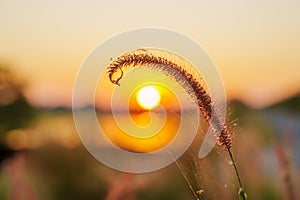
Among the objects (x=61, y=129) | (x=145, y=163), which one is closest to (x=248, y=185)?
(x=145, y=163)

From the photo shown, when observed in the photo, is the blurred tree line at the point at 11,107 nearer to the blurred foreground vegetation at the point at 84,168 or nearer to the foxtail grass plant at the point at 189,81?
the blurred foreground vegetation at the point at 84,168

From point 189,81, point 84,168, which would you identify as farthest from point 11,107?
point 189,81

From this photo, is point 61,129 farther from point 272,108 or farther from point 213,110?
point 213,110

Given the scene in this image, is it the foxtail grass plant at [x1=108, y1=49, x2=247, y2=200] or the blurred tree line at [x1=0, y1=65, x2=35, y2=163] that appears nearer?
the foxtail grass plant at [x1=108, y1=49, x2=247, y2=200]

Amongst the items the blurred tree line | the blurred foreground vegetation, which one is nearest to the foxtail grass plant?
the blurred foreground vegetation

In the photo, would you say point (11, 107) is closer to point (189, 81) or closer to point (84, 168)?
point (84, 168)

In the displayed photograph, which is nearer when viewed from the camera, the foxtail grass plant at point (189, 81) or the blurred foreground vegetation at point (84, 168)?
the foxtail grass plant at point (189, 81)

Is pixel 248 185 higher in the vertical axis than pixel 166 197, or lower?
lower

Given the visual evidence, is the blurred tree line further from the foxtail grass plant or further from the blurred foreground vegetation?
the foxtail grass plant

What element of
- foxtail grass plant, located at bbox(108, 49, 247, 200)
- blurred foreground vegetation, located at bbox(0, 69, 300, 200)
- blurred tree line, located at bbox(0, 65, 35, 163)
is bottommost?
foxtail grass plant, located at bbox(108, 49, 247, 200)

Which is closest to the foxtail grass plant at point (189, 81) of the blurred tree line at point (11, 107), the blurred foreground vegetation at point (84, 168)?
the blurred foreground vegetation at point (84, 168)

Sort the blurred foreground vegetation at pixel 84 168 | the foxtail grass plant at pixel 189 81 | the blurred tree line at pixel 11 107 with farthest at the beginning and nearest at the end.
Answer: the blurred tree line at pixel 11 107, the blurred foreground vegetation at pixel 84 168, the foxtail grass plant at pixel 189 81
